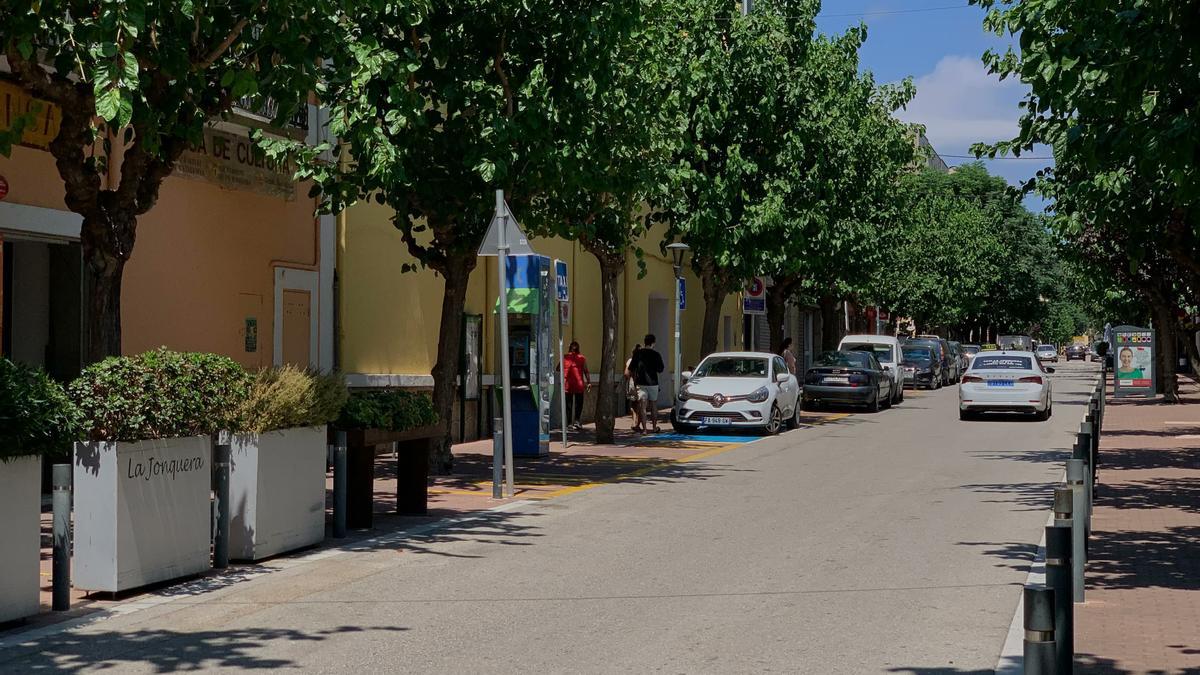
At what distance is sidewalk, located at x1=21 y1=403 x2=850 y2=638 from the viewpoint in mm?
9312

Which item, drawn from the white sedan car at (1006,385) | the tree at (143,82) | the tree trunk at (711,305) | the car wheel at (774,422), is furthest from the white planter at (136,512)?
the white sedan car at (1006,385)

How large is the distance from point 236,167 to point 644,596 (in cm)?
1049

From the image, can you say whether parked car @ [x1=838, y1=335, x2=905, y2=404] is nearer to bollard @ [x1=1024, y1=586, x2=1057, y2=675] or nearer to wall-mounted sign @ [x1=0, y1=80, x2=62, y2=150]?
wall-mounted sign @ [x1=0, y1=80, x2=62, y2=150]

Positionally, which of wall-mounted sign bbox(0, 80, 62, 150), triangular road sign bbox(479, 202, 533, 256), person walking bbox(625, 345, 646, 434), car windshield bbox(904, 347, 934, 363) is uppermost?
wall-mounted sign bbox(0, 80, 62, 150)

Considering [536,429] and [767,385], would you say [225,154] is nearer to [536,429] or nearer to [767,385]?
[536,429]

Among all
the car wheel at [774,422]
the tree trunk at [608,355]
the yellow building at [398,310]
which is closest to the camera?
the yellow building at [398,310]

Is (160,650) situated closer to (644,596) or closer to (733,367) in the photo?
(644,596)

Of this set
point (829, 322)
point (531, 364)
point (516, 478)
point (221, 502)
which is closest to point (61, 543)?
point (221, 502)

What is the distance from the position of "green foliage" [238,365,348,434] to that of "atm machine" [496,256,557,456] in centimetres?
798

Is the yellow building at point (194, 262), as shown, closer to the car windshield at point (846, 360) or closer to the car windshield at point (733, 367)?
the car windshield at point (733, 367)

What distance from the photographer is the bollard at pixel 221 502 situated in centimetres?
1009

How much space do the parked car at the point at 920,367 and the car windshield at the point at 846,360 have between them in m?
15.7

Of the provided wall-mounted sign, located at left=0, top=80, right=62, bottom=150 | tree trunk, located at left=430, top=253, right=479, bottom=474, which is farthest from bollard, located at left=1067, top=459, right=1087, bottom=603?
tree trunk, located at left=430, top=253, right=479, bottom=474

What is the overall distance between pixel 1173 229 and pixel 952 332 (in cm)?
7984
